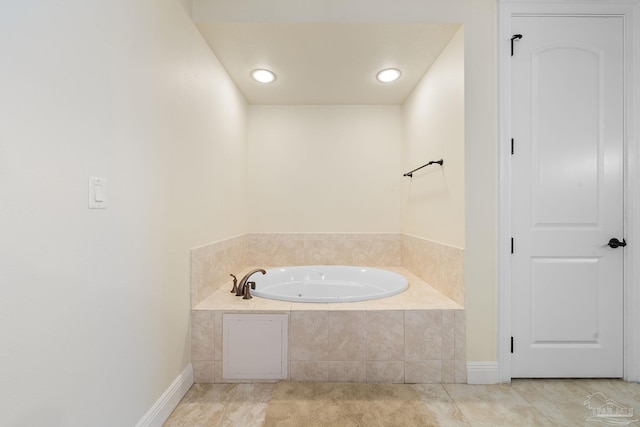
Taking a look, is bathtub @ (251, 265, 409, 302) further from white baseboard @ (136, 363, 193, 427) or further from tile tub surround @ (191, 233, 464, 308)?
white baseboard @ (136, 363, 193, 427)

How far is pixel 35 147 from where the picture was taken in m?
0.82

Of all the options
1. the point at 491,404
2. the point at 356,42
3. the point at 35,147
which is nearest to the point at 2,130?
the point at 35,147

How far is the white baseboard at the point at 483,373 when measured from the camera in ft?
5.80

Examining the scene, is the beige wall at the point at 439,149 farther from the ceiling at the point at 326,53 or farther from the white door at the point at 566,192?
the white door at the point at 566,192

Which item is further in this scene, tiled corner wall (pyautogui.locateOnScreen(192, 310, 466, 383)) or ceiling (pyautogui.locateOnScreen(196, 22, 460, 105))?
ceiling (pyautogui.locateOnScreen(196, 22, 460, 105))

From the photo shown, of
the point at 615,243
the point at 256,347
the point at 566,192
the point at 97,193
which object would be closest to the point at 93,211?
the point at 97,193

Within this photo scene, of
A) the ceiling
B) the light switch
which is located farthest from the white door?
the light switch

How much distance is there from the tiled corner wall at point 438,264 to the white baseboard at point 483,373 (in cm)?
39

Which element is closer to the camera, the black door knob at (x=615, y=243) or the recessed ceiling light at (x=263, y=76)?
the black door knob at (x=615, y=243)

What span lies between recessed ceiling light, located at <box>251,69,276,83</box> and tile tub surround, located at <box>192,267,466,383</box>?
1874 millimetres

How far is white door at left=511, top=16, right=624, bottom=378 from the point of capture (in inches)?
70.5

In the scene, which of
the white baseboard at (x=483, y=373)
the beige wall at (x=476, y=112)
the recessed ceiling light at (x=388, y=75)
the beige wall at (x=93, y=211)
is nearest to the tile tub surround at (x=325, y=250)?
the beige wall at (x=476, y=112)

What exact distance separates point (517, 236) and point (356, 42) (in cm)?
167

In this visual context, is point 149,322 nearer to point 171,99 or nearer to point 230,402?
point 230,402
